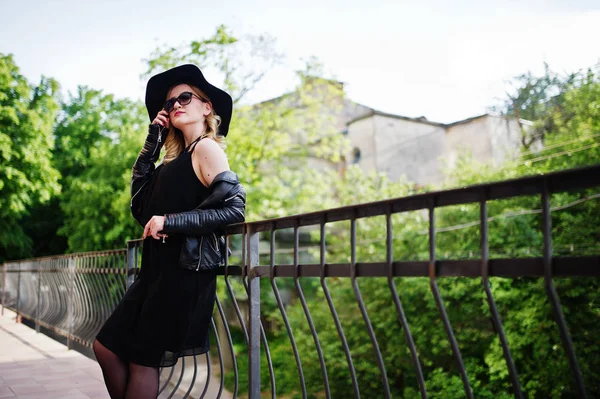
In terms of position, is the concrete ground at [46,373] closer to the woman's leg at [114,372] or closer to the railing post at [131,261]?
the railing post at [131,261]

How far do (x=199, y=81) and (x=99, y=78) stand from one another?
30.5 m

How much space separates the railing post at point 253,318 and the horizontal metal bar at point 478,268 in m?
0.50

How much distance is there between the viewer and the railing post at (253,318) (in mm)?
2455

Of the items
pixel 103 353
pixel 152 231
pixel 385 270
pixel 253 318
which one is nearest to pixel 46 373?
pixel 103 353

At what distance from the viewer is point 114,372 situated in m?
2.35

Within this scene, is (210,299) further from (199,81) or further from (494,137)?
(494,137)

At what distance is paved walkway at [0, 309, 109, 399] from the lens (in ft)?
13.4

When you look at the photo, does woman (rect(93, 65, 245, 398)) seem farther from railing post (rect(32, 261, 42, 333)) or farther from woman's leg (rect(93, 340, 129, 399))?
railing post (rect(32, 261, 42, 333))

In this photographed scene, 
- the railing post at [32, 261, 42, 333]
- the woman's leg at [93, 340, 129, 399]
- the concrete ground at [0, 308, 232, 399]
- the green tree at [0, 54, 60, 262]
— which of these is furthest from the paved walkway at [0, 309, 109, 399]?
the green tree at [0, 54, 60, 262]

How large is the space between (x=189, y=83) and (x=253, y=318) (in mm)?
1085

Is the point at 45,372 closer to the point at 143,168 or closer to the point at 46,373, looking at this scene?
the point at 46,373

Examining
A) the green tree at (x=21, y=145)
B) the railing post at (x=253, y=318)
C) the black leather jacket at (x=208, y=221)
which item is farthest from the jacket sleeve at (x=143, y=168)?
the green tree at (x=21, y=145)

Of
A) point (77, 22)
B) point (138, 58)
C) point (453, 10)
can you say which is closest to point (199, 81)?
point (77, 22)

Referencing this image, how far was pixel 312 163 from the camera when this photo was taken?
30.1 metres
